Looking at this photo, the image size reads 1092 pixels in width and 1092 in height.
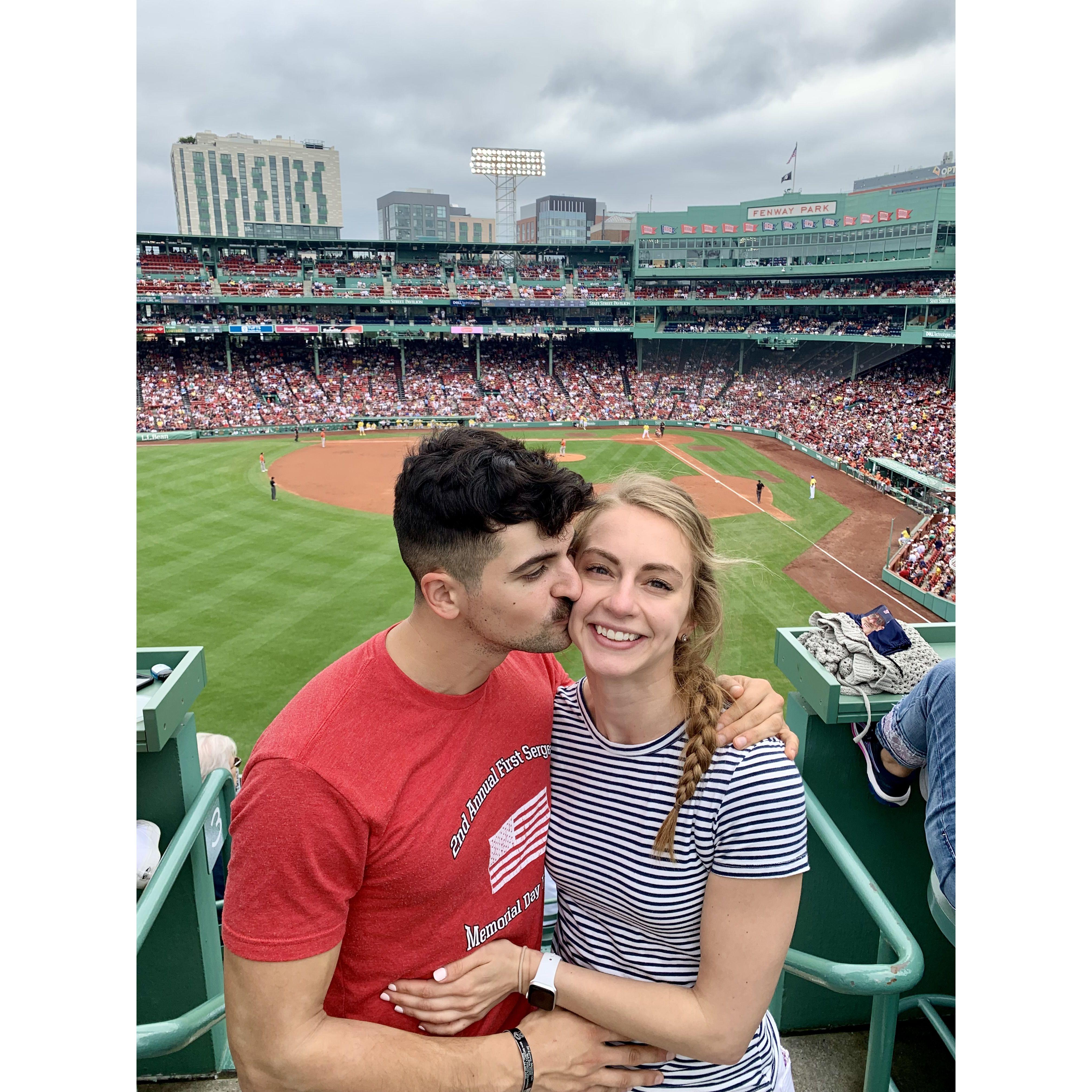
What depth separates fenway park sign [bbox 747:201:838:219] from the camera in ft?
162

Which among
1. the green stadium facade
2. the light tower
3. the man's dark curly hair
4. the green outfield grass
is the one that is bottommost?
the green outfield grass

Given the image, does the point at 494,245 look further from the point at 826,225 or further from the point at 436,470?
the point at 436,470

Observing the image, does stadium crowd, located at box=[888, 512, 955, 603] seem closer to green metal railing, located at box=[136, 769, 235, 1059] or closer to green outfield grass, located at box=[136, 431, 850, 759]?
green outfield grass, located at box=[136, 431, 850, 759]

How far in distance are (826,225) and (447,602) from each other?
55419 millimetres

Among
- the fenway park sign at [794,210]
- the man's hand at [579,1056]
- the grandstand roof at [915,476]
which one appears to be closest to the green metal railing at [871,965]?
the man's hand at [579,1056]

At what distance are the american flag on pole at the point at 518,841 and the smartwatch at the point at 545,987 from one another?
24 centimetres

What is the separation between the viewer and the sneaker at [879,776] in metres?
3.32

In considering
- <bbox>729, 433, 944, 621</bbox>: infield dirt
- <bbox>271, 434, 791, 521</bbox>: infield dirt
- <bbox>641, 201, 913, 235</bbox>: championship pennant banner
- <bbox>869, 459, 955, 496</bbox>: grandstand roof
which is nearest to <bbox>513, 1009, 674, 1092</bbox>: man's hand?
<bbox>729, 433, 944, 621</bbox>: infield dirt

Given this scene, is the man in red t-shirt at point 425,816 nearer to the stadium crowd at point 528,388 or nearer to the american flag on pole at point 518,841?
the american flag on pole at point 518,841

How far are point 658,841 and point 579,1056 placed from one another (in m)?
0.63

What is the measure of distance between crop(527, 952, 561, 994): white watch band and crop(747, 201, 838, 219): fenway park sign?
55660mm

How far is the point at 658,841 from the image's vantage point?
206cm
